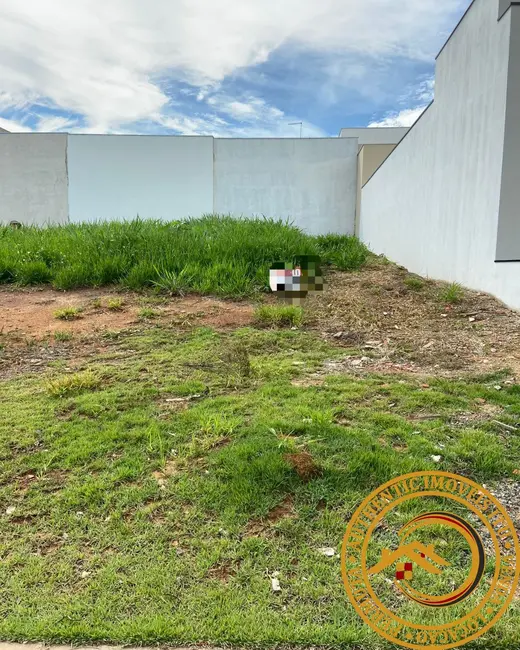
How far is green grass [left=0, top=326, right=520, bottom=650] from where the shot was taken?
1351mm

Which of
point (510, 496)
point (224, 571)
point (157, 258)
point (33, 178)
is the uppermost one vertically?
point (33, 178)

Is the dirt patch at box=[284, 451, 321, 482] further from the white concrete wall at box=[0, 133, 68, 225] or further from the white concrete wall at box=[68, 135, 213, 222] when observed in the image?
the white concrete wall at box=[0, 133, 68, 225]

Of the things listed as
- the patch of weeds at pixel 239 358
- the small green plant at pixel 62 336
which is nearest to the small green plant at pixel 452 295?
the patch of weeds at pixel 239 358

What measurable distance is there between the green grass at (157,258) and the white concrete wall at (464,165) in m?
1.36

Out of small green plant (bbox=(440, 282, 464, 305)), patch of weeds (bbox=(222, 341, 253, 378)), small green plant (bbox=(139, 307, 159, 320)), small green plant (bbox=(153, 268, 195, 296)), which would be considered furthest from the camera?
small green plant (bbox=(153, 268, 195, 296))

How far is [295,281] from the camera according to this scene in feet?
15.1

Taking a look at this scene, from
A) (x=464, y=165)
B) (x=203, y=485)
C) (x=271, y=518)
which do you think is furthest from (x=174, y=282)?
(x=271, y=518)

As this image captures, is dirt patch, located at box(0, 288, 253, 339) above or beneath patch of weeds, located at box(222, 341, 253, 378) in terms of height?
above

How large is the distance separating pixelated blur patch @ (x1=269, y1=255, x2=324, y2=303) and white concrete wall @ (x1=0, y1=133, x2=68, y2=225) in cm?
1282

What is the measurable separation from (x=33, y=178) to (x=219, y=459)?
1633cm

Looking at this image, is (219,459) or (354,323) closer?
(219,459)

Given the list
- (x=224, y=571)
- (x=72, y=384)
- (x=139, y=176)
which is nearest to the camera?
(x=224, y=571)

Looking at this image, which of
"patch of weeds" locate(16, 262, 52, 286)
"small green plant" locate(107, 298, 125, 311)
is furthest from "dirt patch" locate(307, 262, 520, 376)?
"patch of weeds" locate(16, 262, 52, 286)

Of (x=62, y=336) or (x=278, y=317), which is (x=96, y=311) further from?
(x=278, y=317)
